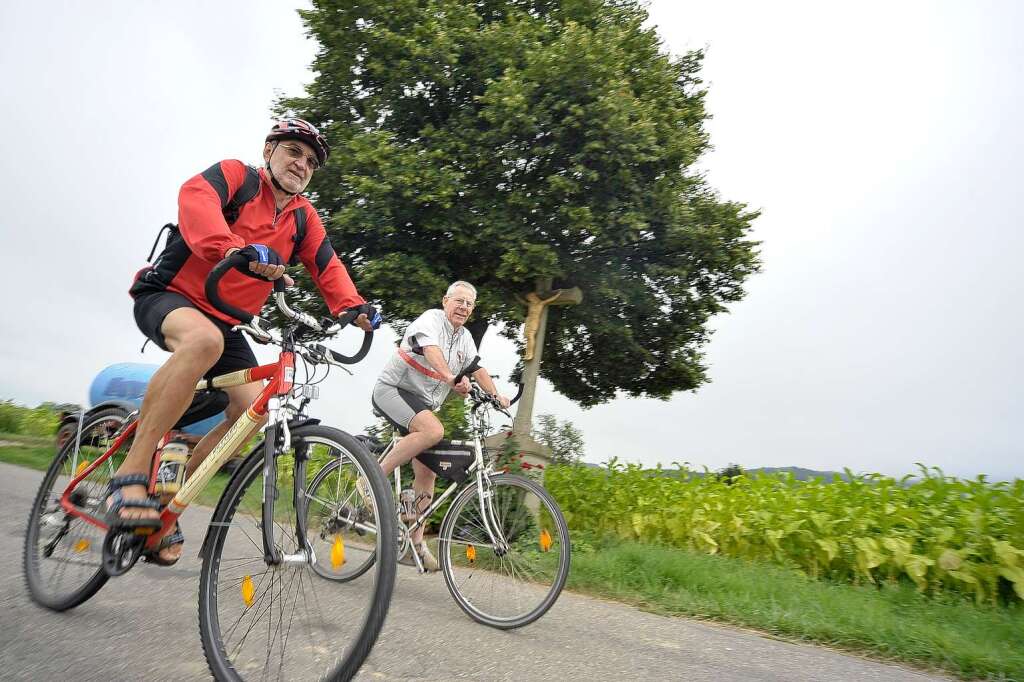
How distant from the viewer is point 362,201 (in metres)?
14.5

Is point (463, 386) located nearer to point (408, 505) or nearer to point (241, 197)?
point (408, 505)

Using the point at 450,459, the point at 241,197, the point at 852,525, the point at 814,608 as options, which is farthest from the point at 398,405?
the point at 852,525

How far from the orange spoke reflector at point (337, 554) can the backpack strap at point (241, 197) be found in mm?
1543

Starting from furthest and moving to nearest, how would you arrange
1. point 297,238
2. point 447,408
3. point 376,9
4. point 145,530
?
1. point 376,9
2. point 447,408
3. point 297,238
4. point 145,530

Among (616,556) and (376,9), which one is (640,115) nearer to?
(376,9)

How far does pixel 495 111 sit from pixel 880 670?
12.3 metres

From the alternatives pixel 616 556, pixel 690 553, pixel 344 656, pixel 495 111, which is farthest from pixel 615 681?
pixel 495 111

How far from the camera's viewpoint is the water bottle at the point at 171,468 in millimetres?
3139

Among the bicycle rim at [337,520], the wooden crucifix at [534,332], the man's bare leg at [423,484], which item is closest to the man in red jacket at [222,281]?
the bicycle rim at [337,520]

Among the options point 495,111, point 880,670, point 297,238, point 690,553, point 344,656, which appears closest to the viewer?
point 344,656

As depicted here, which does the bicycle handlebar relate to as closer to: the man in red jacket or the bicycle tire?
the man in red jacket

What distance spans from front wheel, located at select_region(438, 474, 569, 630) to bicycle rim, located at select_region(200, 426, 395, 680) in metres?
1.92

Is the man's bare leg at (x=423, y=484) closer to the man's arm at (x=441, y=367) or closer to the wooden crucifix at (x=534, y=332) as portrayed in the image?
the man's arm at (x=441, y=367)

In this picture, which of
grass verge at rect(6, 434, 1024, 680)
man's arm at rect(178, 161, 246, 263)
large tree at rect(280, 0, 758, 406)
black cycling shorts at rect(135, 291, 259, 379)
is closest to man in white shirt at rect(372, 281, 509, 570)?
grass verge at rect(6, 434, 1024, 680)
